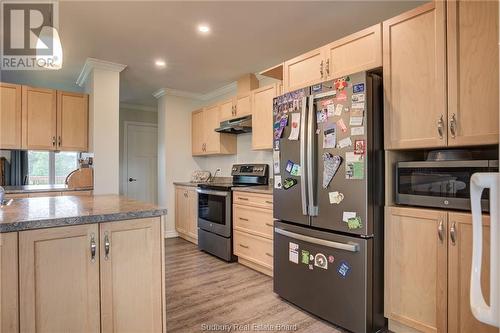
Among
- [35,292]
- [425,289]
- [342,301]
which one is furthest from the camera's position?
[342,301]

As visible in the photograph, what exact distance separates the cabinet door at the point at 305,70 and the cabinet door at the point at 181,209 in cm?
270

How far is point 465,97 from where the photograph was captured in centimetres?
160

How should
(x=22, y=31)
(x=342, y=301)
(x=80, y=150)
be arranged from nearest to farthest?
(x=342, y=301), (x=22, y=31), (x=80, y=150)

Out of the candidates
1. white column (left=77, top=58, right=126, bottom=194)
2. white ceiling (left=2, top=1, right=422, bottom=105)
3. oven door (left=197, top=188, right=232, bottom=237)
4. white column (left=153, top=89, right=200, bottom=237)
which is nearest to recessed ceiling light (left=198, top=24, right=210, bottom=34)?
white ceiling (left=2, top=1, right=422, bottom=105)

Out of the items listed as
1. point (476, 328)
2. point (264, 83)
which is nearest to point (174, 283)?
point (476, 328)

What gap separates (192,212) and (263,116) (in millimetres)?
1909

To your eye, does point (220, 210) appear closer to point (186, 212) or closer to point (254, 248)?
point (254, 248)

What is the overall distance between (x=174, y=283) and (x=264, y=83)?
2.84 m

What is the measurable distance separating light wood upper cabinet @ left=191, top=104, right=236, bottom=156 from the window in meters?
2.01

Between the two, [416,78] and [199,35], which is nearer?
[416,78]

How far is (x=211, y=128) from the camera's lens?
459 centimetres

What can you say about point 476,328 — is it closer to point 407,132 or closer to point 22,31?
point 407,132

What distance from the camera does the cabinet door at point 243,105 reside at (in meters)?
3.82

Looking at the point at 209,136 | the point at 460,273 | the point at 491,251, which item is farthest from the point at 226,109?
the point at 491,251
